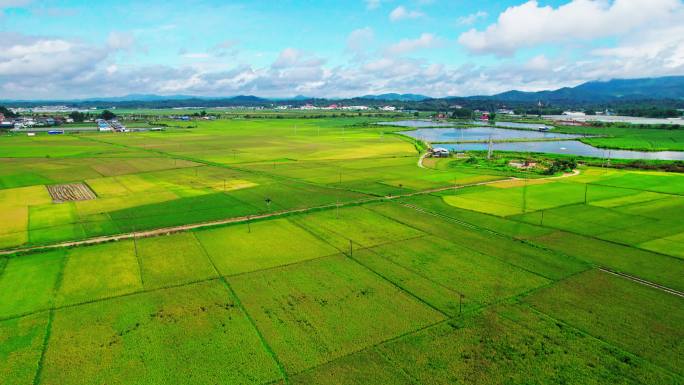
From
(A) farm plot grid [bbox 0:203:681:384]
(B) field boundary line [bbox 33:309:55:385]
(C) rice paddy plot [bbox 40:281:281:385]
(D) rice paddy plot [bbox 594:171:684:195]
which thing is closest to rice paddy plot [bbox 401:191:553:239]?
(A) farm plot grid [bbox 0:203:681:384]

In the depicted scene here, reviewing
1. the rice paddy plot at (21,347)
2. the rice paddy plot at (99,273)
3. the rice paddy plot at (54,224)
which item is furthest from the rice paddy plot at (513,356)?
the rice paddy plot at (54,224)

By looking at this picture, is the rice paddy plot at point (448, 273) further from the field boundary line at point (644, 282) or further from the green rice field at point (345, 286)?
the field boundary line at point (644, 282)

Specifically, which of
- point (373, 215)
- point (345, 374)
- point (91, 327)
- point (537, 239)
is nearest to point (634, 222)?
point (537, 239)

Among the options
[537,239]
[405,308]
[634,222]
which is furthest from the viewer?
[634,222]

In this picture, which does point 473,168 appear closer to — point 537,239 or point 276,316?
point 537,239

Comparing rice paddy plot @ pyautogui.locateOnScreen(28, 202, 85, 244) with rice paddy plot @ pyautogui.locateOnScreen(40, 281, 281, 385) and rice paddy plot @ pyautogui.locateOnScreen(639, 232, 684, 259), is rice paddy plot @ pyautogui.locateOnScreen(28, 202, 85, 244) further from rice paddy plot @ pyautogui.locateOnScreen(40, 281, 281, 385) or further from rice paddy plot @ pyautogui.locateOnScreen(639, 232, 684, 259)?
rice paddy plot @ pyautogui.locateOnScreen(639, 232, 684, 259)

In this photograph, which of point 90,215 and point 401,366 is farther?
point 90,215
